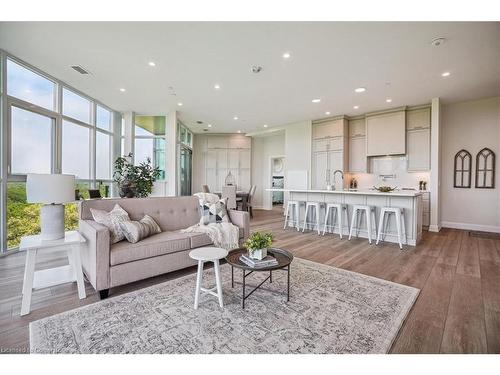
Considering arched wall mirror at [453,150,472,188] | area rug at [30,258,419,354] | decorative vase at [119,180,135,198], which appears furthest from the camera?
arched wall mirror at [453,150,472,188]

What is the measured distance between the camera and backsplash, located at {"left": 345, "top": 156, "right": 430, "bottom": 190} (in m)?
5.92

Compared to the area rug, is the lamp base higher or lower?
higher

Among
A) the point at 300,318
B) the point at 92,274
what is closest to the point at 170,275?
the point at 92,274

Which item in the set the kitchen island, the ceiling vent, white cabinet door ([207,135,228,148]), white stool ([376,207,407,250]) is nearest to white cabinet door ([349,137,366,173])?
the kitchen island

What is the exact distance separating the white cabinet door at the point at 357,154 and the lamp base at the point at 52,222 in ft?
22.1

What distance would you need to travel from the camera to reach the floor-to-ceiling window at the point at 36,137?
3.58 m

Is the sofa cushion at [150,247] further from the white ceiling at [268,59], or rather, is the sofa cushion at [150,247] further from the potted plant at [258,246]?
the white ceiling at [268,59]

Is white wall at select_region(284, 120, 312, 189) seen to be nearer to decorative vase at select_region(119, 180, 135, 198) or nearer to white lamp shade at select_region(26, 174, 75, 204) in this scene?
decorative vase at select_region(119, 180, 135, 198)

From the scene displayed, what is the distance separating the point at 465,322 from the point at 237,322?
5.81ft

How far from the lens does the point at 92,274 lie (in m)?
2.17

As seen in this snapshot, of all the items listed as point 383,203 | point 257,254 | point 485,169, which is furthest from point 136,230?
point 485,169

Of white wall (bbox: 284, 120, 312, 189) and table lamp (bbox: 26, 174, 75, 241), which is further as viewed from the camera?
white wall (bbox: 284, 120, 312, 189)

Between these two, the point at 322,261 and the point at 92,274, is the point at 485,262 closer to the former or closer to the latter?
the point at 322,261

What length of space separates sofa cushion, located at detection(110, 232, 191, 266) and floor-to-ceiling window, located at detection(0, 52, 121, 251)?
264 cm
